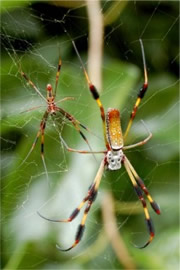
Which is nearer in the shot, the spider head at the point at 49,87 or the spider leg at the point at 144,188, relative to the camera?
the spider head at the point at 49,87

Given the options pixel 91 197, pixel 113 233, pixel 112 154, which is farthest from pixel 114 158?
pixel 113 233

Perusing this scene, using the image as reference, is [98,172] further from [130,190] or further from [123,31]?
[123,31]

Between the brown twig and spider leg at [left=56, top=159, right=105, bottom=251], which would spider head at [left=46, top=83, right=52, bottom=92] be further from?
the brown twig

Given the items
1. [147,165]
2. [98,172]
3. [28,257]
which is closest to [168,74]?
[147,165]

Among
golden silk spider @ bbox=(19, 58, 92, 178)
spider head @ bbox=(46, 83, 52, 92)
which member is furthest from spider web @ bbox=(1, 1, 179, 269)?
spider head @ bbox=(46, 83, 52, 92)

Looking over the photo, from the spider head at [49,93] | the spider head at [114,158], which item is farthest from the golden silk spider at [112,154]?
the spider head at [49,93]

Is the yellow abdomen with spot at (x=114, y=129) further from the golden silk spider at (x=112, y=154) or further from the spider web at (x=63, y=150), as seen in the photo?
the spider web at (x=63, y=150)

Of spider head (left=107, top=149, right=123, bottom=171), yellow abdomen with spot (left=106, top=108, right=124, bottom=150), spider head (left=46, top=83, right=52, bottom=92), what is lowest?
spider head (left=107, top=149, right=123, bottom=171)
